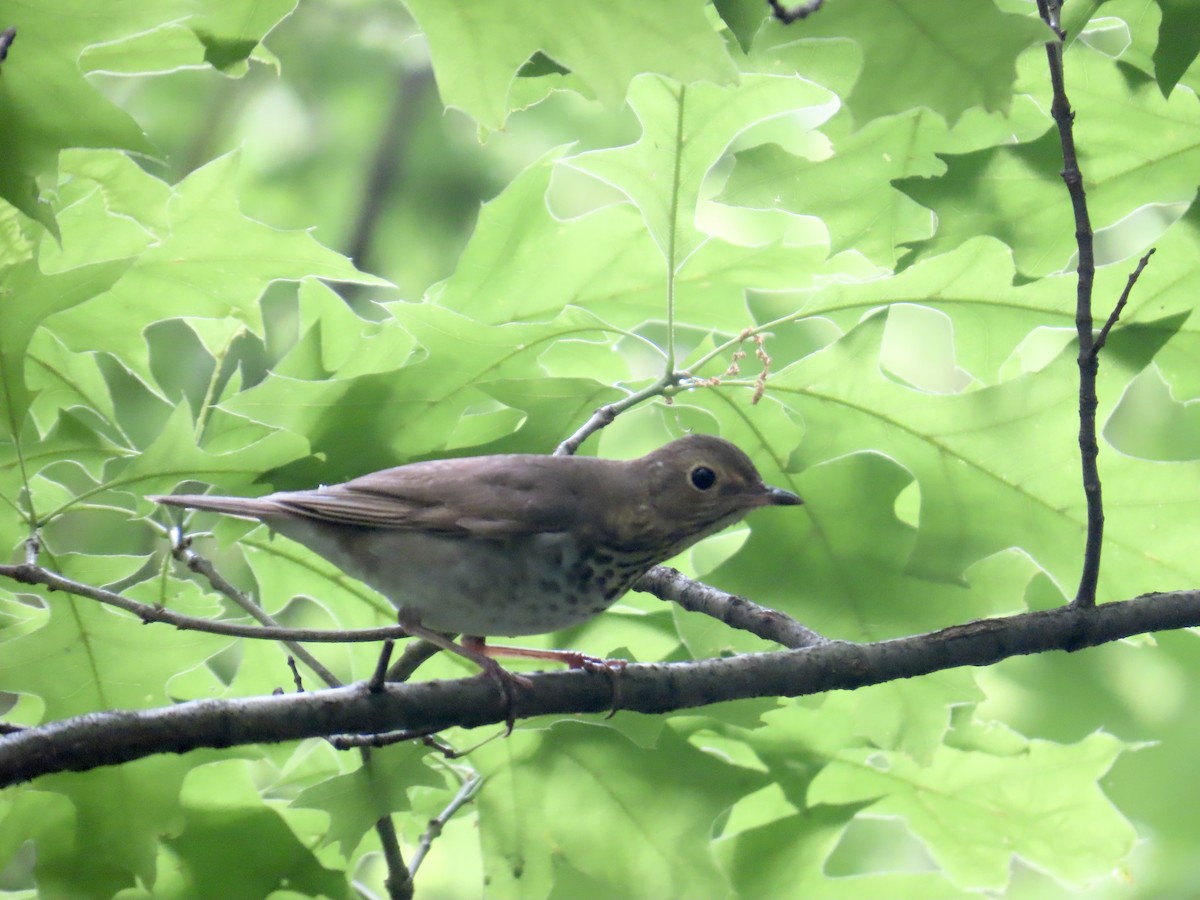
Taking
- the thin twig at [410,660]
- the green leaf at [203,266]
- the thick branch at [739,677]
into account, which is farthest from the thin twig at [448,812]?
the green leaf at [203,266]

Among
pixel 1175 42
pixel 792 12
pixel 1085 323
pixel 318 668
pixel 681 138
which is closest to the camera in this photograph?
pixel 792 12

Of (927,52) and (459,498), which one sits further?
(459,498)

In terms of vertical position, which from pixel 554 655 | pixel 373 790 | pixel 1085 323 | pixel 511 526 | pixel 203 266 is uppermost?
pixel 1085 323

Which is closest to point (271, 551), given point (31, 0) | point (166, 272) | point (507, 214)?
point (166, 272)

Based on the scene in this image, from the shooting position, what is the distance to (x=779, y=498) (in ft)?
9.07

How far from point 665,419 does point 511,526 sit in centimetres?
68

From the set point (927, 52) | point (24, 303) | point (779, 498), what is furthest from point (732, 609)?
point (24, 303)

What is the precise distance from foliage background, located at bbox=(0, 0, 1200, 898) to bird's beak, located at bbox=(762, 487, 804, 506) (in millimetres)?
216

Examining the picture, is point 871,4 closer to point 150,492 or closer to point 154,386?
point 150,492

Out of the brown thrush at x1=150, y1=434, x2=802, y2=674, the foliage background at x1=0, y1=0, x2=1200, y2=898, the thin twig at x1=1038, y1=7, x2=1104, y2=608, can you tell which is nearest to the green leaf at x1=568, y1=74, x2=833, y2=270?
the foliage background at x1=0, y1=0, x2=1200, y2=898

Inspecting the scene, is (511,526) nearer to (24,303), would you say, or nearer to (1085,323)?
(24,303)

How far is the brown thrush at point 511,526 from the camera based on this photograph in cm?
265

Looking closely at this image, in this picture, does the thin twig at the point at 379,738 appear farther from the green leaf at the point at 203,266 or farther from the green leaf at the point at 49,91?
the green leaf at the point at 49,91

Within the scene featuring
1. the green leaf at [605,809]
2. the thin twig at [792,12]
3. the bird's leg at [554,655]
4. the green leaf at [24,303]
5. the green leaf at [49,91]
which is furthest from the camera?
the green leaf at [605,809]
